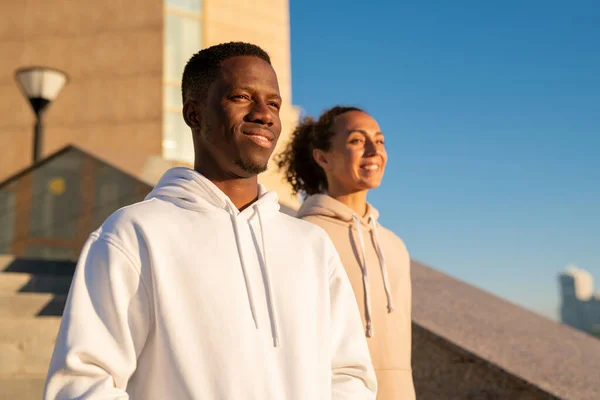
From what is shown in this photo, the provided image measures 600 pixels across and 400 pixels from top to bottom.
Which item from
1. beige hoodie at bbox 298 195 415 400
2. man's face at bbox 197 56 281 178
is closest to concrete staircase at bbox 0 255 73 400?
beige hoodie at bbox 298 195 415 400

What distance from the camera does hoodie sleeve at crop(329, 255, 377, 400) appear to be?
203 centimetres

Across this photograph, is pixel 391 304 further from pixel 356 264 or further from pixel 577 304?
pixel 577 304

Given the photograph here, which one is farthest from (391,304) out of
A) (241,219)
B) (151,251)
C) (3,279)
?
(3,279)

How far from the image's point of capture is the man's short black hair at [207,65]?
2.08 metres

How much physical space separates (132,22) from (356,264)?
1737cm

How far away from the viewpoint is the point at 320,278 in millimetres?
2059

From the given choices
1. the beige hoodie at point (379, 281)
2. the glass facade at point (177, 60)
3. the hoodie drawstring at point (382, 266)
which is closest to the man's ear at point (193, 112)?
the beige hoodie at point (379, 281)

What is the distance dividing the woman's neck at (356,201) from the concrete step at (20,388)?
7.27ft

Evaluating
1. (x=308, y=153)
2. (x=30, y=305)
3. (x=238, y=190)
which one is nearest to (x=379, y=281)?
(x=308, y=153)

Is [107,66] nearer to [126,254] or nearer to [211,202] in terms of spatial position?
[211,202]

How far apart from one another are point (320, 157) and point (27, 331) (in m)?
2.47

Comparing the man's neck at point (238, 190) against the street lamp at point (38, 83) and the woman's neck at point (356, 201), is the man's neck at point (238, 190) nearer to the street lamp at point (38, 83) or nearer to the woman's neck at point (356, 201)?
the woman's neck at point (356, 201)

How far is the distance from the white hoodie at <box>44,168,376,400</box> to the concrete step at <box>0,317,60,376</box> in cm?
306

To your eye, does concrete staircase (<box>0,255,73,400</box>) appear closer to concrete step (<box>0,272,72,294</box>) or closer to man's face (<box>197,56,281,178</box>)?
concrete step (<box>0,272,72,294</box>)
